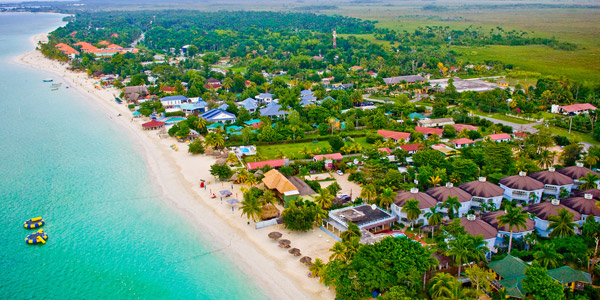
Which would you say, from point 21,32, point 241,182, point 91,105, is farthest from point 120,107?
point 21,32

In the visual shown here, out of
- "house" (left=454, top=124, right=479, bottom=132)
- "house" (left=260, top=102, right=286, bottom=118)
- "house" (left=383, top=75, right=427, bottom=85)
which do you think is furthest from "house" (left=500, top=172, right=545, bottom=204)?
"house" (left=383, top=75, right=427, bottom=85)

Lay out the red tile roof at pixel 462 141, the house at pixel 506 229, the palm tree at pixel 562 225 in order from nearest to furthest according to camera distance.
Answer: the palm tree at pixel 562 225
the house at pixel 506 229
the red tile roof at pixel 462 141

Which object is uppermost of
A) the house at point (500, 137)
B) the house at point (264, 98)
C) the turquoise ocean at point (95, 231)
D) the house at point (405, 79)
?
the house at point (405, 79)

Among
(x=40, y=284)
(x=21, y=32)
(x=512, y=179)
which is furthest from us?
(x=21, y=32)

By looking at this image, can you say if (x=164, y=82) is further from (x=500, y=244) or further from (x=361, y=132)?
(x=500, y=244)

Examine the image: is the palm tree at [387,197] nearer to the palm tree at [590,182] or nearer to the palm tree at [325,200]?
the palm tree at [325,200]

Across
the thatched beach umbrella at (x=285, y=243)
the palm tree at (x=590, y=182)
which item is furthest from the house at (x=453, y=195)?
the thatched beach umbrella at (x=285, y=243)

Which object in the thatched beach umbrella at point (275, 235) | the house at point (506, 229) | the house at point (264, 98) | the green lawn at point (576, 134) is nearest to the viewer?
the house at point (506, 229)
